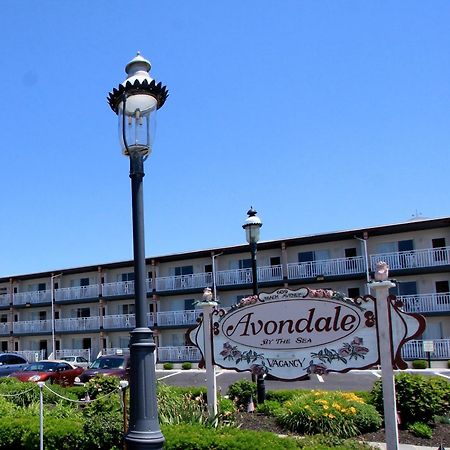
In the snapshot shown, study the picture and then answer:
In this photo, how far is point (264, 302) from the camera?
916 cm

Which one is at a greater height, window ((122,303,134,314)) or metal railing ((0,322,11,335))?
window ((122,303,134,314))

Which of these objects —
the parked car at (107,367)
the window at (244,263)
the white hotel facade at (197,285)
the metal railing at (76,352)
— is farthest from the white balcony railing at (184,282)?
the parked car at (107,367)

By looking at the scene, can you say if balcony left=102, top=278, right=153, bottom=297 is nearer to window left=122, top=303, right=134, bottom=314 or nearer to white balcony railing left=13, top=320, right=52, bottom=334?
window left=122, top=303, right=134, bottom=314

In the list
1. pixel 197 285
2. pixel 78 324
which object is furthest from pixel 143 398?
pixel 78 324

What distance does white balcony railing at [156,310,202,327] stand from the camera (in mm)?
37375

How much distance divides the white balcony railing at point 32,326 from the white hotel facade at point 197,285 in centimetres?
9

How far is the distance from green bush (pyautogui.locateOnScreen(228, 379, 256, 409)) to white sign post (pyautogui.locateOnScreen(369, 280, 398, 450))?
481 centimetres

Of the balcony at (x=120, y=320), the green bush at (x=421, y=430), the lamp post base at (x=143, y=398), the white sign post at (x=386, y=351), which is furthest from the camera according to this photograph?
the balcony at (x=120, y=320)

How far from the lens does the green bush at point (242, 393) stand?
12.0m

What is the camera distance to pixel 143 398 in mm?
4996

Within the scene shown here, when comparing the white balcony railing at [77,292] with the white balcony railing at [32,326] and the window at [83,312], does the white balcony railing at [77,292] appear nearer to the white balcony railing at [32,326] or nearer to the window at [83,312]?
the window at [83,312]

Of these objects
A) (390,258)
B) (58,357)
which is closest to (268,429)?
(390,258)

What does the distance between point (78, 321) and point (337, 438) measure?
123 feet

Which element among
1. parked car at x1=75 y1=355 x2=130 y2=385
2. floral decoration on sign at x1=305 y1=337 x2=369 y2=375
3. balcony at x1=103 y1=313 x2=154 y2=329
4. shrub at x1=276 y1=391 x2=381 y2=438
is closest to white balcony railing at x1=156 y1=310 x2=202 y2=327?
balcony at x1=103 y1=313 x2=154 y2=329
